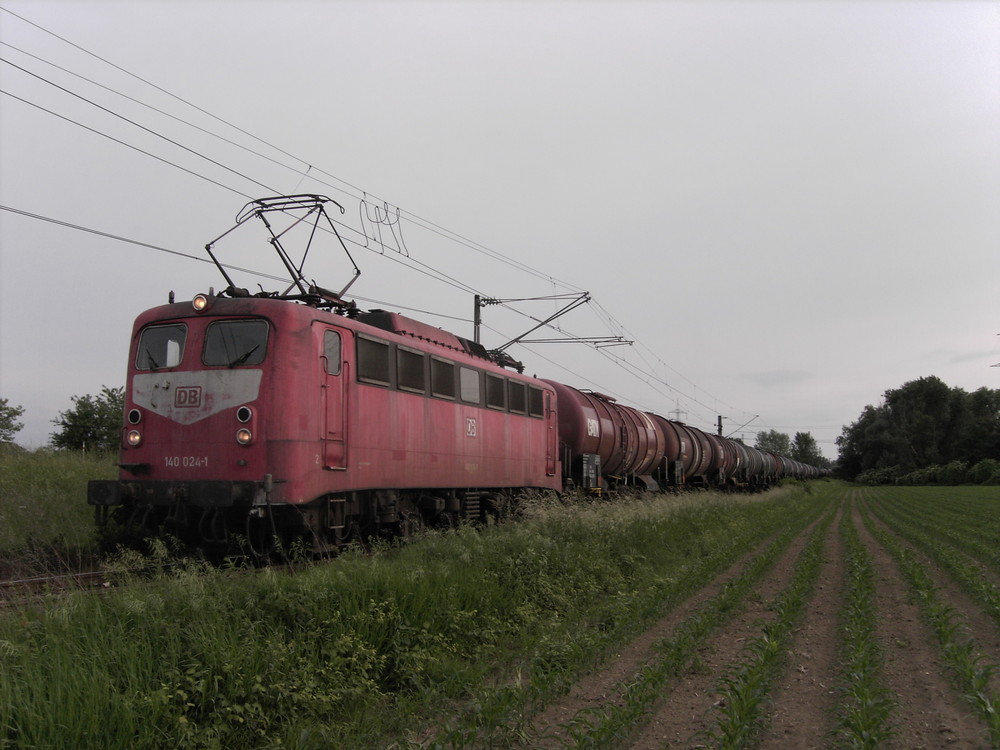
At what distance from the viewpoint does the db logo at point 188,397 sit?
9594mm

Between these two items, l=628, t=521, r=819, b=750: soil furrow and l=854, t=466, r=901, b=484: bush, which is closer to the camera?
l=628, t=521, r=819, b=750: soil furrow

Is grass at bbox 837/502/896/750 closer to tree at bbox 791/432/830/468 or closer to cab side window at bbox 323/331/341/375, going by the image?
cab side window at bbox 323/331/341/375

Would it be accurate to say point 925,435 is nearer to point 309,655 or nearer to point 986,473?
point 986,473

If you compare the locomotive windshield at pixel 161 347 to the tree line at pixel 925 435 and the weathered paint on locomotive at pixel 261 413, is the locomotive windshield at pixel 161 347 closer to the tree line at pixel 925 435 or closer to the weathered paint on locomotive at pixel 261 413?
the weathered paint on locomotive at pixel 261 413

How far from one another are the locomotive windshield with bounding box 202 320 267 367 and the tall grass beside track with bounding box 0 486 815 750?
2840mm

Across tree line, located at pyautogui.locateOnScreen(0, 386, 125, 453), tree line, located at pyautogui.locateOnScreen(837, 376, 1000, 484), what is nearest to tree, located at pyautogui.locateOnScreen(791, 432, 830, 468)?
tree line, located at pyautogui.locateOnScreen(837, 376, 1000, 484)

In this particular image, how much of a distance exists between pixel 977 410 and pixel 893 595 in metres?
113

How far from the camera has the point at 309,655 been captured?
536 cm

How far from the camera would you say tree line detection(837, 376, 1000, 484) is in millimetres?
91250

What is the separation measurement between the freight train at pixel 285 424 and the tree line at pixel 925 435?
300 ft

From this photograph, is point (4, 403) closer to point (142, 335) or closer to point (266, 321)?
point (142, 335)

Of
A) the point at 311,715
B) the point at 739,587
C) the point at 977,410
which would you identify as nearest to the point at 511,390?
the point at 739,587

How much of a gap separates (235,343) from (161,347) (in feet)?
4.10

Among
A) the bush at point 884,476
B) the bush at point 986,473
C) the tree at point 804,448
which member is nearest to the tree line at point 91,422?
the bush at point 986,473
